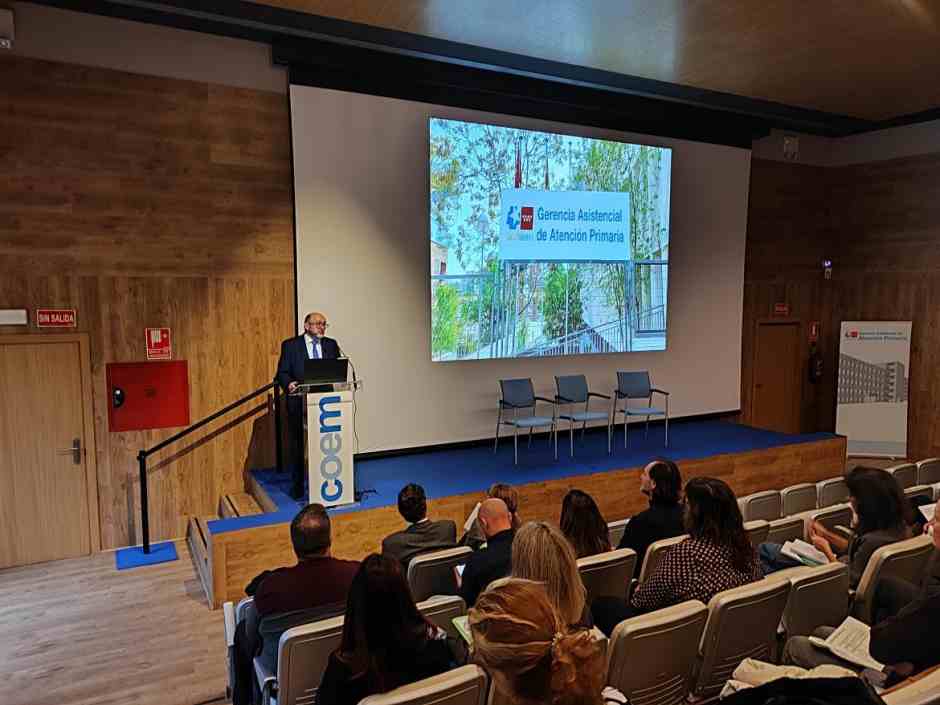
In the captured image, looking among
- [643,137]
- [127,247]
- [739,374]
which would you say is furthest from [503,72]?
[739,374]

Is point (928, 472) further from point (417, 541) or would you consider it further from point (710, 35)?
point (417, 541)

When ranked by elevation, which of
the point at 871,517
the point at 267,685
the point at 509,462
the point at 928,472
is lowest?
the point at 509,462

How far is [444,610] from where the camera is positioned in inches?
99.9

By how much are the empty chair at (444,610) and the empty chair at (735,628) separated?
898 mm

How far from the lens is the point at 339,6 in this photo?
5203 mm

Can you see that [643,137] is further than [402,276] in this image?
Yes

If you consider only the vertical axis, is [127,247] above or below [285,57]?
below

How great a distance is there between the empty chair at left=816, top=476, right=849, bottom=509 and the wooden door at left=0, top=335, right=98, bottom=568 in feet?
18.2

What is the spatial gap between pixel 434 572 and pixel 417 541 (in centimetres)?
27

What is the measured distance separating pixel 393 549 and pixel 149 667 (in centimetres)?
159

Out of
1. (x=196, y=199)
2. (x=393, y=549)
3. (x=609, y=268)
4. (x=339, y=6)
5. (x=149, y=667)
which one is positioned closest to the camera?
(x=393, y=549)

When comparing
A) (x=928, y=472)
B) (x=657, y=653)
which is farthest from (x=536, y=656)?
(x=928, y=472)

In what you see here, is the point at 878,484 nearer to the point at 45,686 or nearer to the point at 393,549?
the point at 393,549

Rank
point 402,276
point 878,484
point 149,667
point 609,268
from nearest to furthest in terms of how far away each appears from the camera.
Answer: point 878,484
point 149,667
point 402,276
point 609,268
